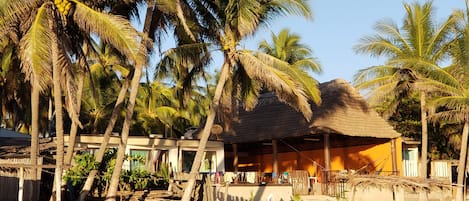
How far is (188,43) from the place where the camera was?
63.3 feet

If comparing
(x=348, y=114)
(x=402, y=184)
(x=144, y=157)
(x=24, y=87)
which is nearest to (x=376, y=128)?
(x=348, y=114)

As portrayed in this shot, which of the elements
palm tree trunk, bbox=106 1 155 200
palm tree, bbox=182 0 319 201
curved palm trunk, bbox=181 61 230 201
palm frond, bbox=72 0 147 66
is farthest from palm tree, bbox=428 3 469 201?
palm frond, bbox=72 0 147 66

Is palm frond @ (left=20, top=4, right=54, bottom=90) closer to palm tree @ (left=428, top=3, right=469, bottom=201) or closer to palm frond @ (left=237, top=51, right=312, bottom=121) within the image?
palm frond @ (left=237, top=51, right=312, bottom=121)

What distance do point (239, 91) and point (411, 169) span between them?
10748 mm

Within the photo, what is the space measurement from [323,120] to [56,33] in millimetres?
13185

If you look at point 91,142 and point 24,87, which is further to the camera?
point 24,87

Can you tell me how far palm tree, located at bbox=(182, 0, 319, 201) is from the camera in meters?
17.3

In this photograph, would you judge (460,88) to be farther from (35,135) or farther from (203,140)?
(35,135)

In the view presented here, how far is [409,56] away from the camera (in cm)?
2462

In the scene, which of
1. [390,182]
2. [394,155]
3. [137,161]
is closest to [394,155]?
[394,155]

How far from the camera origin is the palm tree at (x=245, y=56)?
17.3 metres

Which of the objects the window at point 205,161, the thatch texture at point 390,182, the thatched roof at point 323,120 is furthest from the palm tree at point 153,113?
the thatch texture at point 390,182

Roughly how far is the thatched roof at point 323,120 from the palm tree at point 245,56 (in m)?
6.68

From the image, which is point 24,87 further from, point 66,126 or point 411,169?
point 411,169
